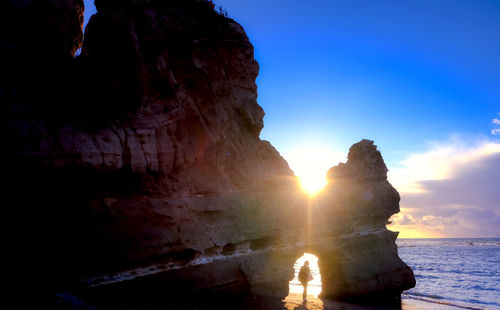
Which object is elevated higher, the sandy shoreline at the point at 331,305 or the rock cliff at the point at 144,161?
the rock cliff at the point at 144,161

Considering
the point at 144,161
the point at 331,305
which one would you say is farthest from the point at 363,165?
the point at 144,161

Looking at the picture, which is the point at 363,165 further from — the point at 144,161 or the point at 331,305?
the point at 144,161

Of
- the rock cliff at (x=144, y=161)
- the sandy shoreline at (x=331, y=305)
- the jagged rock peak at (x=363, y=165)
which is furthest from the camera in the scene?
the jagged rock peak at (x=363, y=165)

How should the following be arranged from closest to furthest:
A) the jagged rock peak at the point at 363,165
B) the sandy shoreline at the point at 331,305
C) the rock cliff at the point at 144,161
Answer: the rock cliff at the point at 144,161 < the sandy shoreline at the point at 331,305 < the jagged rock peak at the point at 363,165

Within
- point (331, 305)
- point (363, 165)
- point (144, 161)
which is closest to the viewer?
point (144, 161)

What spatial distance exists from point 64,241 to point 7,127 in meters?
3.40

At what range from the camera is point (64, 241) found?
28.2ft

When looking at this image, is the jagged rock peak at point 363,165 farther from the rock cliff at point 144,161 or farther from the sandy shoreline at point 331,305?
the sandy shoreline at point 331,305

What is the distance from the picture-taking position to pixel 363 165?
53.1 feet

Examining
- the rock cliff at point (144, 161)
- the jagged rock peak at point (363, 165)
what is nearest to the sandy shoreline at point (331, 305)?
the rock cliff at point (144, 161)

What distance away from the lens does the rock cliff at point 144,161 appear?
28.0ft

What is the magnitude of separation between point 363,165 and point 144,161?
11342mm

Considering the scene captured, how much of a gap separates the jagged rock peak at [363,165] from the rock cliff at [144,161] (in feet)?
10.5

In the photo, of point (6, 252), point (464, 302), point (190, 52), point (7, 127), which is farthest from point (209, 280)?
point (464, 302)
